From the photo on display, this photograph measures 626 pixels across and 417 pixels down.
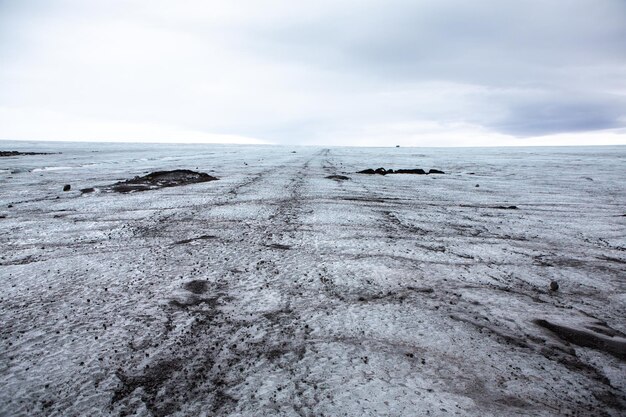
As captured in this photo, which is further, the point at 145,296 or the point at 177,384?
the point at 145,296

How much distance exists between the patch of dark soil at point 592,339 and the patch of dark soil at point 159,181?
259 inches

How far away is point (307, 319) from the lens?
1.95 metres

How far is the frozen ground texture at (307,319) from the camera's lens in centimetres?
139

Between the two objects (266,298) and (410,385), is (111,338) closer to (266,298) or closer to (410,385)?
(266,298)

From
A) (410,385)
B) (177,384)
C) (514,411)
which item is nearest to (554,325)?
(514,411)

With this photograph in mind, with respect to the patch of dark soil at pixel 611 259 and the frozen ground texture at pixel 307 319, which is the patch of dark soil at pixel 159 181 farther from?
the patch of dark soil at pixel 611 259

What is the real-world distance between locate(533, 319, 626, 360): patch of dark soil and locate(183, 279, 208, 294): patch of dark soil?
191 centimetres

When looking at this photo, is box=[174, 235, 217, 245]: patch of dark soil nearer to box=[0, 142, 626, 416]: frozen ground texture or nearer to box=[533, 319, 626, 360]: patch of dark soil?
box=[0, 142, 626, 416]: frozen ground texture

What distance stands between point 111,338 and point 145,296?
1.51ft

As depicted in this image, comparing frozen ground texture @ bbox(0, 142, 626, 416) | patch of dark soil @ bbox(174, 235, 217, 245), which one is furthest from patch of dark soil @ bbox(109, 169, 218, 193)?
patch of dark soil @ bbox(174, 235, 217, 245)

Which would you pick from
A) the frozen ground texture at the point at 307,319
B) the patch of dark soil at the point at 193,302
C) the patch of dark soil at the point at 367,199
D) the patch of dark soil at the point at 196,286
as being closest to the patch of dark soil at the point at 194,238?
the frozen ground texture at the point at 307,319

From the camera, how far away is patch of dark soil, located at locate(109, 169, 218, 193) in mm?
7000

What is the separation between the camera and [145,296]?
7.16 ft

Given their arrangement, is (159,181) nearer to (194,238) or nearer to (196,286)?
(194,238)
